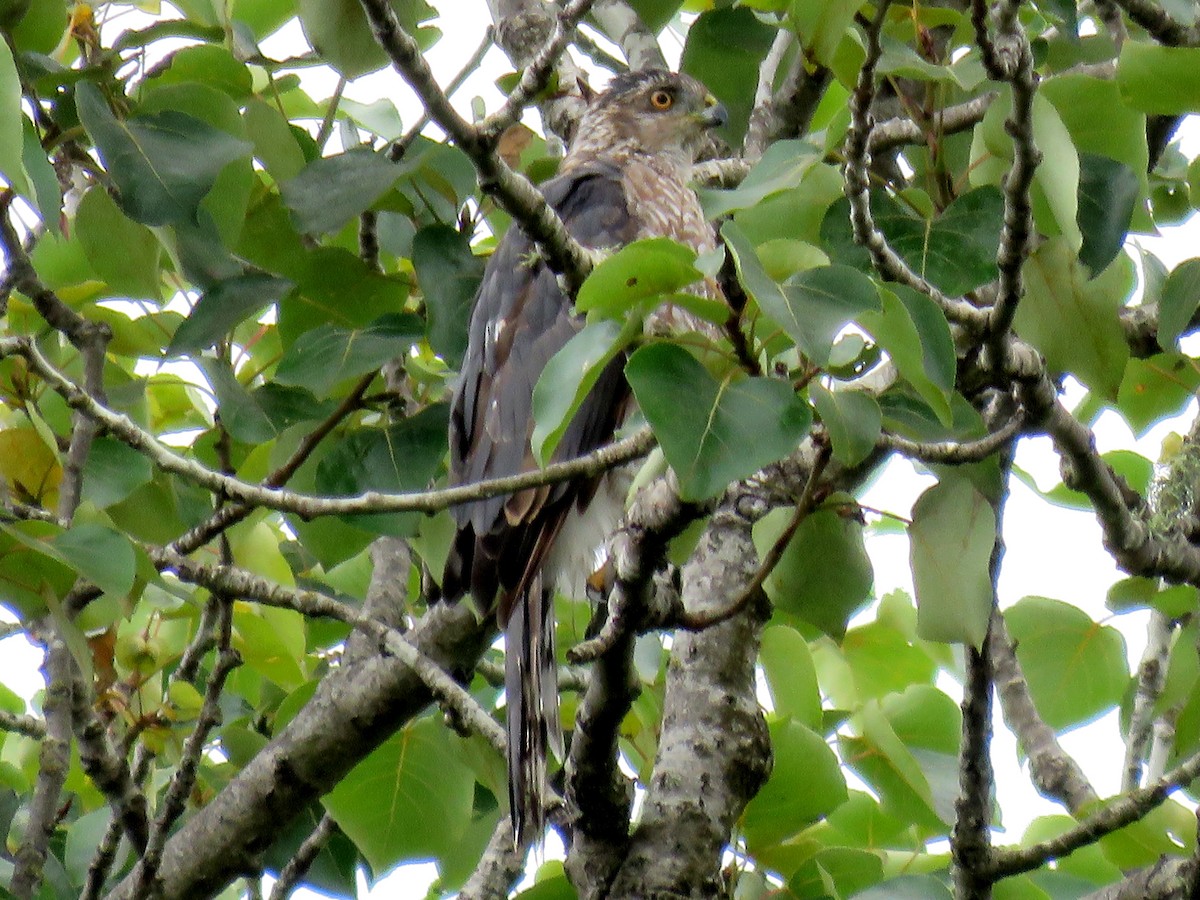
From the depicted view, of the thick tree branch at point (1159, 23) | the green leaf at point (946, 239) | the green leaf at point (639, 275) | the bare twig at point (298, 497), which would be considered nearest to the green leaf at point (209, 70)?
the bare twig at point (298, 497)

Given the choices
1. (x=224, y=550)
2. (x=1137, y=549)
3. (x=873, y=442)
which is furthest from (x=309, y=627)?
(x=873, y=442)

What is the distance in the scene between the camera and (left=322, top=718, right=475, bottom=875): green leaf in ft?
10.0

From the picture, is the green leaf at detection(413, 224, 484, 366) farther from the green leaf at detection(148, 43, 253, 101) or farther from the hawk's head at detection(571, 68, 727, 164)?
the hawk's head at detection(571, 68, 727, 164)

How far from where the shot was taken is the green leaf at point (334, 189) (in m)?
2.52

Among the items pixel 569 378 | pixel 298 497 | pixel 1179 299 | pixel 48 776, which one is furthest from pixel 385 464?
pixel 1179 299

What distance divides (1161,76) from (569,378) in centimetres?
112

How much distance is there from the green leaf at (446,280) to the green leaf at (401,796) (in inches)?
33.3

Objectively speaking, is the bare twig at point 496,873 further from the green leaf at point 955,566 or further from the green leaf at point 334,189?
the green leaf at point 334,189

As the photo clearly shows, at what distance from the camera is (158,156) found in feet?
7.74

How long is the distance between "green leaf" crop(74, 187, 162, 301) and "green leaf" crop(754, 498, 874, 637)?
129 cm

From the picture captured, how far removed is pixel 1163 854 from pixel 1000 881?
316mm

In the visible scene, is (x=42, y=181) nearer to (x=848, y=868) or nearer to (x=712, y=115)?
(x=848, y=868)

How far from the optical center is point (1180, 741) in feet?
8.18

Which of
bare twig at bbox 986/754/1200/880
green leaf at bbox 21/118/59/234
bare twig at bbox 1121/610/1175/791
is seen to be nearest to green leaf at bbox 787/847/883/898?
bare twig at bbox 986/754/1200/880
